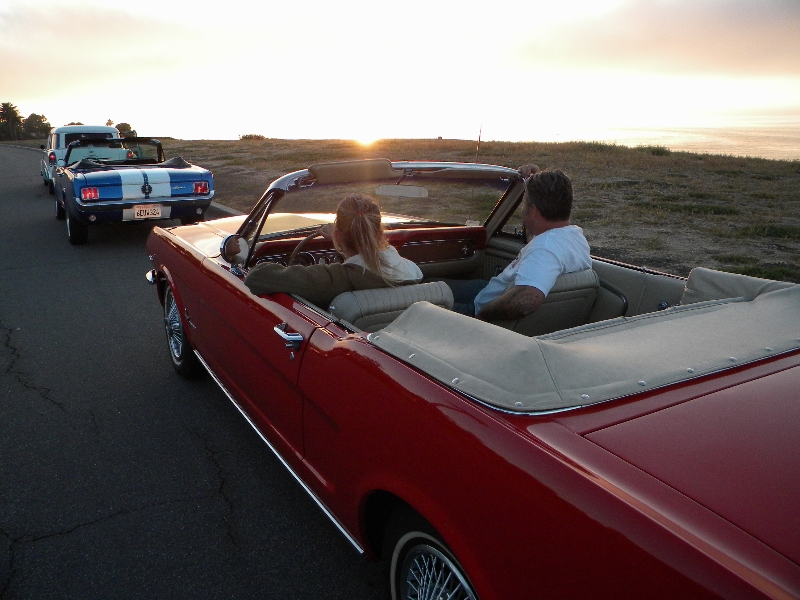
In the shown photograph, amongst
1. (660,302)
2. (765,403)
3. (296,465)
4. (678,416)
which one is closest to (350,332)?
(296,465)

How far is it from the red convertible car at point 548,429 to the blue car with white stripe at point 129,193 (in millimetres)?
6482

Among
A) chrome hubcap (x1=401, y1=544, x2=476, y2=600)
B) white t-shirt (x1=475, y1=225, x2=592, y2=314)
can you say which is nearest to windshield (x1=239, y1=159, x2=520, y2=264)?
white t-shirt (x1=475, y1=225, x2=592, y2=314)

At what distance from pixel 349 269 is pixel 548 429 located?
1.36 meters

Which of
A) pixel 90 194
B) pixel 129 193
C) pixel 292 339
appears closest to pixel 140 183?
pixel 129 193

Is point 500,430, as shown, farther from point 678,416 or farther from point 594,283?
point 594,283

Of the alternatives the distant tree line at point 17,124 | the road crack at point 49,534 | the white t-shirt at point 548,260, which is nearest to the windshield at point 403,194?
the white t-shirt at point 548,260

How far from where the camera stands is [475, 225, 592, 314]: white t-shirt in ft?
9.08

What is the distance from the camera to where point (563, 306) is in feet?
9.40

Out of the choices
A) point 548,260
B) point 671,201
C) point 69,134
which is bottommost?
point 671,201

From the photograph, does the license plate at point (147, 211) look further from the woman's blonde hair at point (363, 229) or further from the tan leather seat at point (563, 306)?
the tan leather seat at point (563, 306)

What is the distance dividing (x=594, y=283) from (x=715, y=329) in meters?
0.95

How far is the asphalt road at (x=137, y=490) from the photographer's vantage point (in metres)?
2.50

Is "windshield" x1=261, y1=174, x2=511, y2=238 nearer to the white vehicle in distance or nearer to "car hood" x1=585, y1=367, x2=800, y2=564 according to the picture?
"car hood" x1=585, y1=367, x2=800, y2=564

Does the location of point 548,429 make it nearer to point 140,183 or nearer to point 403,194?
point 403,194
